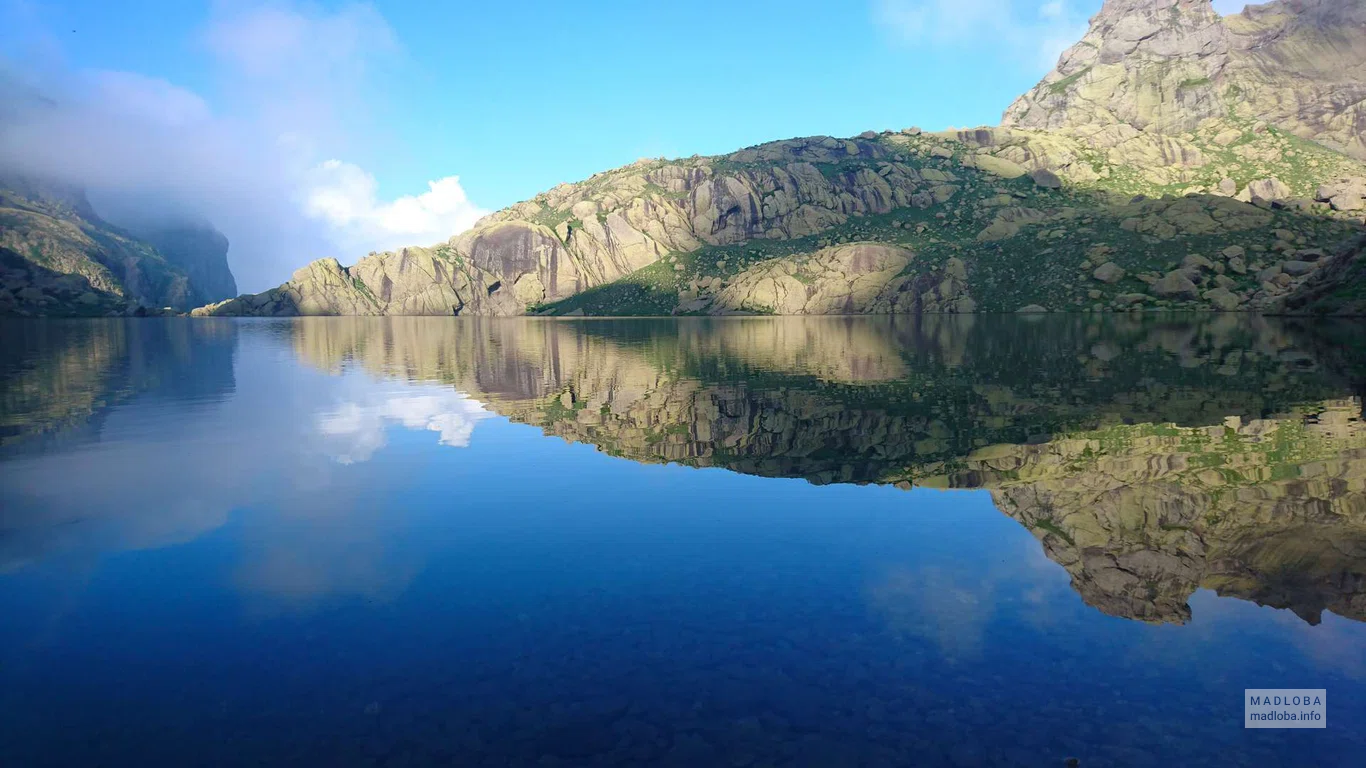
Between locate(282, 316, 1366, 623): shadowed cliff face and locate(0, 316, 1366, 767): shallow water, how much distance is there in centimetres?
19

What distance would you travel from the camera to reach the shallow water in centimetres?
951

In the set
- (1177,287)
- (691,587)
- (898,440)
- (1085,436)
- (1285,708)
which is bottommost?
(1285,708)

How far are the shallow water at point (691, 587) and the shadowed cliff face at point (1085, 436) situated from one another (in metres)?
0.19

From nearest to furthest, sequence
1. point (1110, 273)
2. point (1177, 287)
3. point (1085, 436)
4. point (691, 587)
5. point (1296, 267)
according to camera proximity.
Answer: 1. point (691, 587)
2. point (1085, 436)
3. point (1296, 267)
4. point (1177, 287)
5. point (1110, 273)

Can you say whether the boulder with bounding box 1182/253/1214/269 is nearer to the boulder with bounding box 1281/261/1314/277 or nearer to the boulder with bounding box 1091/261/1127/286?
the boulder with bounding box 1091/261/1127/286

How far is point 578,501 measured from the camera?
21234 millimetres

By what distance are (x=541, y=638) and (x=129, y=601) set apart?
867cm

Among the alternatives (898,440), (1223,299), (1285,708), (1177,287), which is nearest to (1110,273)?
(1177,287)

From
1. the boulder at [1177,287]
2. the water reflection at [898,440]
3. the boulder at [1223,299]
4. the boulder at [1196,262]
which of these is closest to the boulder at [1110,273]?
the boulder at [1177,287]

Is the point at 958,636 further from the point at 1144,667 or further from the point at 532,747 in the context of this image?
the point at 532,747

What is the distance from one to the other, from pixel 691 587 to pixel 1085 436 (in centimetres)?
2025

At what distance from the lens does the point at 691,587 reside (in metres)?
14.4

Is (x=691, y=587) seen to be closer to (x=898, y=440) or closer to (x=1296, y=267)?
(x=898, y=440)

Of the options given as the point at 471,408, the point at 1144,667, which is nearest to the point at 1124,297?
the point at 471,408
